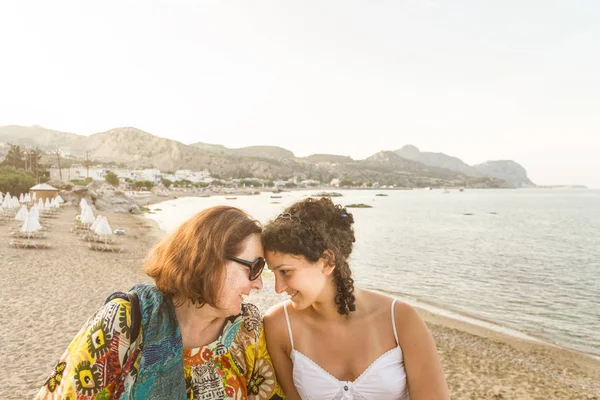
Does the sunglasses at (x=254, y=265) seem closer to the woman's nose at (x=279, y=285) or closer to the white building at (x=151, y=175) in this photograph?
the woman's nose at (x=279, y=285)

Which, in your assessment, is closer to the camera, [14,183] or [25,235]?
[25,235]

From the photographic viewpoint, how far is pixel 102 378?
1526mm

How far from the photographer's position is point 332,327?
233 cm

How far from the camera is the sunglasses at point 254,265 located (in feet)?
6.01

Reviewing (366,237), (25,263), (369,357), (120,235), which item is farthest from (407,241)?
(369,357)

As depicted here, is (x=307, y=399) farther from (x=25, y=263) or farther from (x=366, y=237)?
(x=366, y=237)

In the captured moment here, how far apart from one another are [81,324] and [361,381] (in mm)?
8952

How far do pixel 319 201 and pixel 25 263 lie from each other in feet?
53.2

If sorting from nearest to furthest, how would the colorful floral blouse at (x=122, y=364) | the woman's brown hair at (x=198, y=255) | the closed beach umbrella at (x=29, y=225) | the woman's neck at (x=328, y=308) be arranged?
the colorful floral blouse at (x=122, y=364) < the woman's brown hair at (x=198, y=255) < the woman's neck at (x=328, y=308) < the closed beach umbrella at (x=29, y=225)

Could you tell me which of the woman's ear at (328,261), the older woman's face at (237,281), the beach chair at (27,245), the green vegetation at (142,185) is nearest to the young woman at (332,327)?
the woman's ear at (328,261)

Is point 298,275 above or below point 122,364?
above

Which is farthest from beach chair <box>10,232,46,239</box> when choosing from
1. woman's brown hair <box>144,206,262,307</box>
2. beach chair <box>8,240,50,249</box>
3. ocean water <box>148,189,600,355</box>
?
woman's brown hair <box>144,206,262,307</box>

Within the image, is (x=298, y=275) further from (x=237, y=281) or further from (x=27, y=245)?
(x=27, y=245)

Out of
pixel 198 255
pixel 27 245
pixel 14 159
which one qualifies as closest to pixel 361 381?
pixel 198 255
